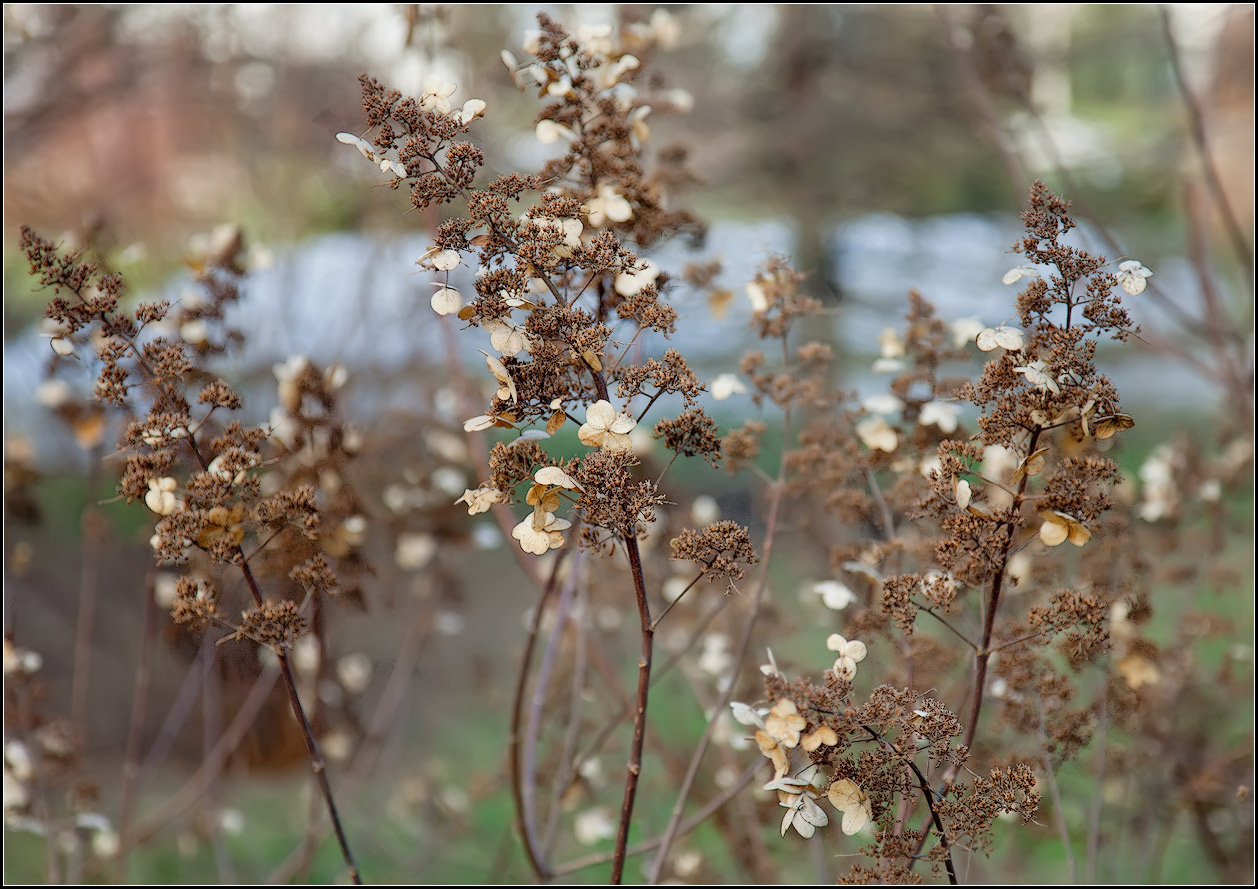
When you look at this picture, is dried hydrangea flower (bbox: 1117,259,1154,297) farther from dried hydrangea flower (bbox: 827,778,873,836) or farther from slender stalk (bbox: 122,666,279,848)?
slender stalk (bbox: 122,666,279,848)

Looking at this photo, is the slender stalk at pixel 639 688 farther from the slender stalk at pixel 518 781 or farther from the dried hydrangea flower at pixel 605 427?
the slender stalk at pixel 518 781

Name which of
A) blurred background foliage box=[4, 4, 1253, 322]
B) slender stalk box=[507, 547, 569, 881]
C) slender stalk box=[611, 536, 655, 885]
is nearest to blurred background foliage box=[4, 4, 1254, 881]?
blurred background foliage box=[4, 4, 1253, 322]

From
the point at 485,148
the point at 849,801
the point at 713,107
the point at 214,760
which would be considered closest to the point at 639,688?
the point at 849,801

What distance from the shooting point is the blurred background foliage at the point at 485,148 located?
5.80ft

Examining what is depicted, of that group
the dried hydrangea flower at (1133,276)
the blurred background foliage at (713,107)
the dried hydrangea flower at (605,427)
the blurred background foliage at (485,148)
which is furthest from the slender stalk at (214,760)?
the dried hydrangea flower at (1133,276)

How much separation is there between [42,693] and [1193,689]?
5.84 feet

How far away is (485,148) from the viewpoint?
4.23 ft

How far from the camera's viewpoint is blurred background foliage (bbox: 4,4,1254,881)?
1767 mm

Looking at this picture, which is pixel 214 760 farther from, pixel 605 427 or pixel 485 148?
pixel 605 427

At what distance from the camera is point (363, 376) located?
2.41 metres

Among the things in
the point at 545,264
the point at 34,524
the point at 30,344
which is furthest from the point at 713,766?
the point at 30,344

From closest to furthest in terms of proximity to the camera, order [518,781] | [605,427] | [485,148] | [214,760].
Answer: [605,427] < [518,781] < [485,148] < [214,760]

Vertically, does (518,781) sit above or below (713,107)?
below

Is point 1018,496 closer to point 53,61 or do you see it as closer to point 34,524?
point 34,524
